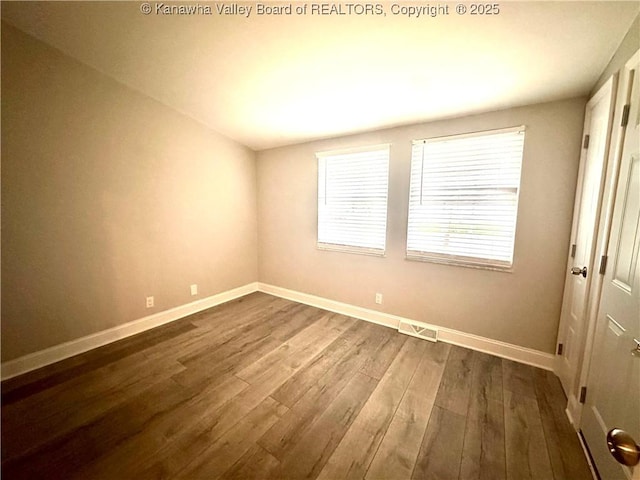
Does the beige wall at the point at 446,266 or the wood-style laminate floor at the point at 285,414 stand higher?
the beige wall at the point at 446,266

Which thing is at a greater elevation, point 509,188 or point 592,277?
point 509,188

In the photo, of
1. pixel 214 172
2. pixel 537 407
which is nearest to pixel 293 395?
pixel 537 407

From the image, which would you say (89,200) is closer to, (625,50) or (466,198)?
(466,198)

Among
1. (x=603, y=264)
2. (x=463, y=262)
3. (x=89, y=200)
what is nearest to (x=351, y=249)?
(x=463, y=262)

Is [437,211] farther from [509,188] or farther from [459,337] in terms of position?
[459,337]

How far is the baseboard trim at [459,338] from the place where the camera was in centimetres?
211

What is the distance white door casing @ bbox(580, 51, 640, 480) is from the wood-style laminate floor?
1.01 feet

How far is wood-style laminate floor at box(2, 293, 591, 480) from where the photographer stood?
127 centimetres

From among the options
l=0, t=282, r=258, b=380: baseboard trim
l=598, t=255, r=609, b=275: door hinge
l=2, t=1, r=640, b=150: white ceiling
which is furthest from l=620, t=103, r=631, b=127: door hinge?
l=0, t=282, r=258, b=380: baseboard trim

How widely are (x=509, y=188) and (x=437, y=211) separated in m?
0.61

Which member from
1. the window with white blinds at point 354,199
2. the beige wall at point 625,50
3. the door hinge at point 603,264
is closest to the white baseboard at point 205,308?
the window with white blinds at point 354,199

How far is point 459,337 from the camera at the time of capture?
2438 mm

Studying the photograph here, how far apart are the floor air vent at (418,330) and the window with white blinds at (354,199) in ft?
2.81

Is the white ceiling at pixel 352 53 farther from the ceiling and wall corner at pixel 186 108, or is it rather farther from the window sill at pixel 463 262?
the window sill at pixel 463 262
